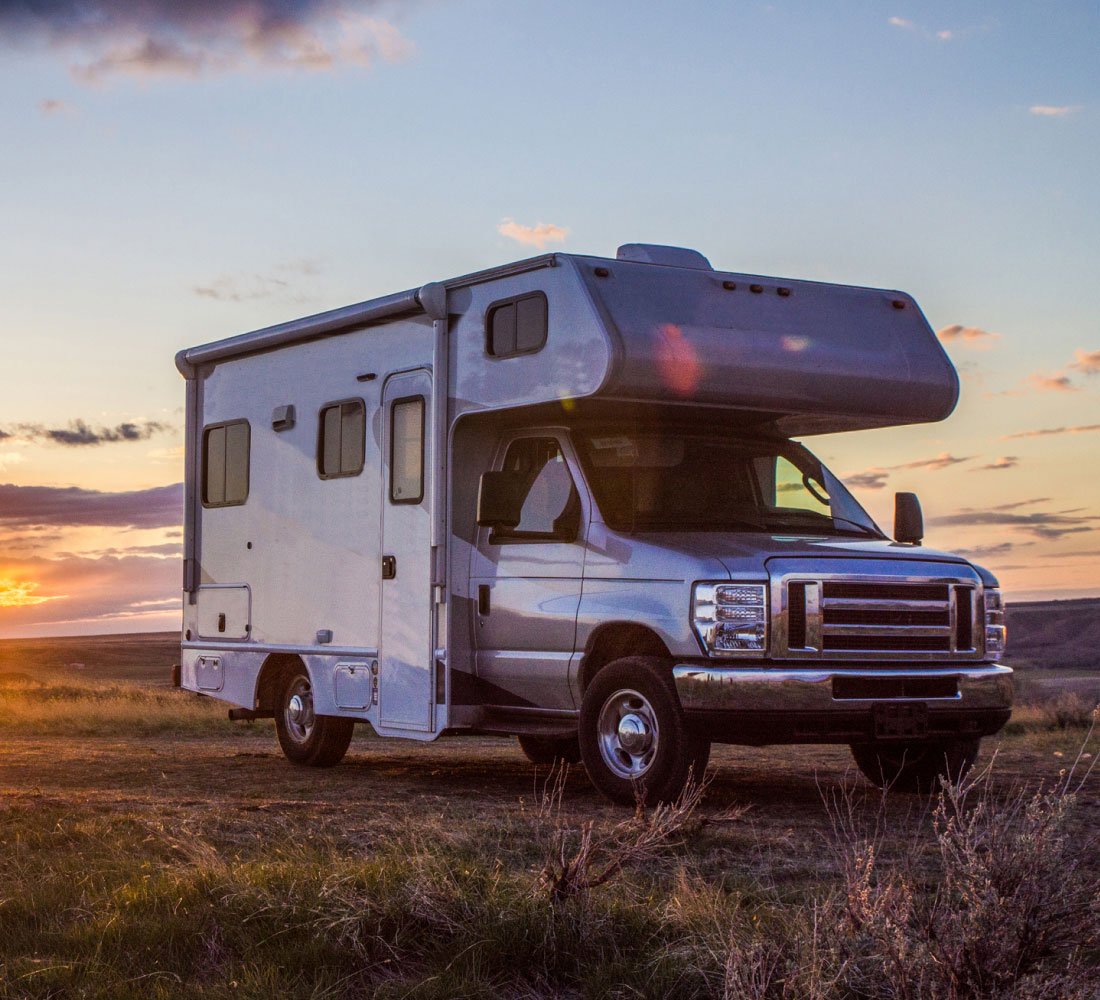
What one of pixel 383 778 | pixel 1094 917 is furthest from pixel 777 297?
pixel 1094 917

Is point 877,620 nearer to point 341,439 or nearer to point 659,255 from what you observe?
point 659,255

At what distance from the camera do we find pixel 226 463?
13984mm

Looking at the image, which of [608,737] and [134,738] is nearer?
[608,737]

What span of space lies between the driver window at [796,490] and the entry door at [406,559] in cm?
243

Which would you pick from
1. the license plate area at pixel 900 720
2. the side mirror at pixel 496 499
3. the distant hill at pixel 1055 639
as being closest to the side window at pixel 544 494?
the side mirror at pixel 496 499

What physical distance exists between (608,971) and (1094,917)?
1.60 metres

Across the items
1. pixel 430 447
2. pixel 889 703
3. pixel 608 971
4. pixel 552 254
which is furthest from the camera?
pixel 430 447

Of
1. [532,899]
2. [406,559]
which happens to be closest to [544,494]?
[406,559]

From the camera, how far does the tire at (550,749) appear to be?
12.9m

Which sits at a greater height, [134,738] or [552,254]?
[552,254]

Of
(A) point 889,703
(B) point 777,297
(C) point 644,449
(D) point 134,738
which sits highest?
(B) point 777,297

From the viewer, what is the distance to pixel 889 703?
9.51m

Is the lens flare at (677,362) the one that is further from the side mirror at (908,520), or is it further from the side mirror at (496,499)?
the side mirror at (908,520)

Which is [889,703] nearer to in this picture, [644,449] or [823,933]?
[644,449]
